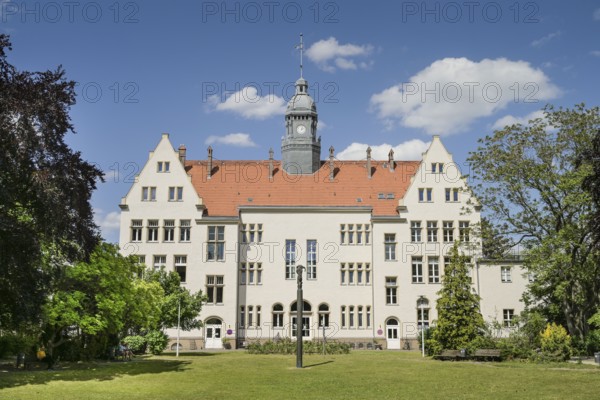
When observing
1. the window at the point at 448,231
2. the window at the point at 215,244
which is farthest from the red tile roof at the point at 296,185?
the window at the point at 448,231

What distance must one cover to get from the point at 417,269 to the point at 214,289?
17.9m

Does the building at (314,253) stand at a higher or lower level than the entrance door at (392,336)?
higher

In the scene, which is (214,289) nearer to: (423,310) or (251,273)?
(251,273)

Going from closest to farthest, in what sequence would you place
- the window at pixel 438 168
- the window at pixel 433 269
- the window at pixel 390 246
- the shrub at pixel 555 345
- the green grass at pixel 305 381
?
the green grass at pixel 305 381, the shrub at pixel 555 345, the window at pixel 433 269, the window at pixel 390 246, the window at pixel 438 168

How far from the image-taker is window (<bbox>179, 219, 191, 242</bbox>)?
55.8m

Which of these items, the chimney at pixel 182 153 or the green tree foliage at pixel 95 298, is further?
the chimney at pixel 182 153

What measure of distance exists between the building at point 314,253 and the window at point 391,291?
9 cm

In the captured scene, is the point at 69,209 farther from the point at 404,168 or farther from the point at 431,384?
the point at 404,168

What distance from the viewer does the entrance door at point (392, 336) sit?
54166mm

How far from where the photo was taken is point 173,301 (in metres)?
43.8

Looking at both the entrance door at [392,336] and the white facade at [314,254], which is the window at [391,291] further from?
the entrance door at [392,336]

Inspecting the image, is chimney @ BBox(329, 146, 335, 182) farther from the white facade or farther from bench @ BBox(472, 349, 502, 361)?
bench @ BBox(472, 349, 502, 361)

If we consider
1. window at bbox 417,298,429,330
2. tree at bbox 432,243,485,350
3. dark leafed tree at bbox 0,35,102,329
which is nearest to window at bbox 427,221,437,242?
window at bbox 417,298,429,330

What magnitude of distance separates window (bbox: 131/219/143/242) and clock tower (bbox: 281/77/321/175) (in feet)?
49.2
